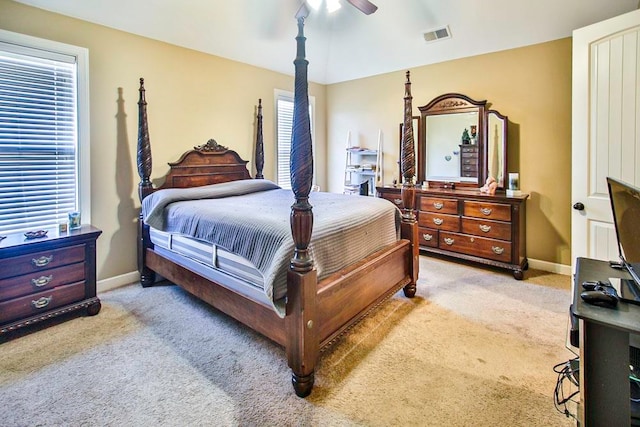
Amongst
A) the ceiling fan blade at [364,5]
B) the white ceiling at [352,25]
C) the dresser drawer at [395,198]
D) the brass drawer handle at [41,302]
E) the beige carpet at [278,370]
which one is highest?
the white ceiling at [352,25]

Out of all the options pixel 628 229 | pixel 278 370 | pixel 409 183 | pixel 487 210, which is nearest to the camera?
pixel 628 229

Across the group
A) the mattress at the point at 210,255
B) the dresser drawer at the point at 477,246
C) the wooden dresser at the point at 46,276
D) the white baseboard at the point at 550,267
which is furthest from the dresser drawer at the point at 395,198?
the wooden dresser at the point at 46,276

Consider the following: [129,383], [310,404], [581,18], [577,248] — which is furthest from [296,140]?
[581,18]

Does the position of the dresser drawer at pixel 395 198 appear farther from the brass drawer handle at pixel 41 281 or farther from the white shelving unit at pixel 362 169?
the brass drawer handle at pixel 41 281

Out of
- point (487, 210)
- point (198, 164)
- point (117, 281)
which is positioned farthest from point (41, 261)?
point (487, 210)

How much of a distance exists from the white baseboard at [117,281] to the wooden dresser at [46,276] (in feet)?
1.89

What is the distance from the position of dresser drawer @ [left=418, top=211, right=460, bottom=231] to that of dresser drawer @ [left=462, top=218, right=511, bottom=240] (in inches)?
3.9

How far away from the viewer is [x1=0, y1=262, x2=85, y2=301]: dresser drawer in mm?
2363

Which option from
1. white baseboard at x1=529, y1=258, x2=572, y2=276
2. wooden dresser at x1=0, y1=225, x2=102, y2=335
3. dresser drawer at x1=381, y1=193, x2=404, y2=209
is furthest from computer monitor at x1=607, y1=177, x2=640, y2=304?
wooden dresser at x1=0, y1=225, x2=102, y2=335

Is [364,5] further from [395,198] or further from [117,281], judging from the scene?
[117,281]

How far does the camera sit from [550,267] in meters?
3.75

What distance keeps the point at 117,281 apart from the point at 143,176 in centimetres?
110

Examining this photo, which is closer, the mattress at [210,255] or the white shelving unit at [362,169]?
the mattress at [210,255]

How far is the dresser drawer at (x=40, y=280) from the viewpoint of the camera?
2.36m
